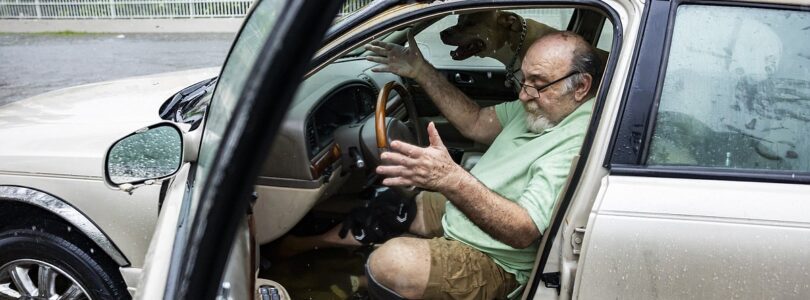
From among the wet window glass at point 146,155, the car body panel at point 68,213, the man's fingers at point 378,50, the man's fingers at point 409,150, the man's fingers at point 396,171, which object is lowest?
the car body panel at point 68,213

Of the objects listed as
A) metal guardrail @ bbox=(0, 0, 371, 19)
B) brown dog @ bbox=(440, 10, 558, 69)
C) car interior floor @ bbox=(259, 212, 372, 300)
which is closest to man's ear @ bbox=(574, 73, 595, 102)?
brown dog @ bbox=(440, 10, 558, 69)

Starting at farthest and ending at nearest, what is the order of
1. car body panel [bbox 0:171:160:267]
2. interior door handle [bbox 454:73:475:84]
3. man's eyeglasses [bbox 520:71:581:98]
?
interior door handle [bbox 454:73:475:84]
man's eyeglasses [bbox 520:71:581:98]
car body panel [bbox 0:171:160:267]

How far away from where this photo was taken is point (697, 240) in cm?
152

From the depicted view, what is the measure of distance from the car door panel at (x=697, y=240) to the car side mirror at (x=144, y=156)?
3.79ft

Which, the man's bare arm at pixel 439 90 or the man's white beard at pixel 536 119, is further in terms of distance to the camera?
the man's bare arm at pixel 439 90

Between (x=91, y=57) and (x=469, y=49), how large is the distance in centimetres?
949

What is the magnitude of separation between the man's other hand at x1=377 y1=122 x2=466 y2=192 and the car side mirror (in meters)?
0.59

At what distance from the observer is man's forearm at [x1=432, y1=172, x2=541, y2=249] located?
72.1 inches

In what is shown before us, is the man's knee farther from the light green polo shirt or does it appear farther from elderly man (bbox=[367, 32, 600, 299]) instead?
the light green polo shirt

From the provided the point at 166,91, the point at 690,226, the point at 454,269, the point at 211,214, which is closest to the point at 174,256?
the point at 211,214

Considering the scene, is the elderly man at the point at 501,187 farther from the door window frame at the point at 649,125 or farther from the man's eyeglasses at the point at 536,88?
the door window frame at the point at 649,125

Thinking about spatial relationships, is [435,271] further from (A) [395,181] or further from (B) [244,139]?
(B) [244,139]

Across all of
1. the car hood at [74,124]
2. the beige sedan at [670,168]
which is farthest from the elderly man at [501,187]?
the car hood at [74,124]

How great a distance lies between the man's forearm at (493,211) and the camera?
6.00ft
